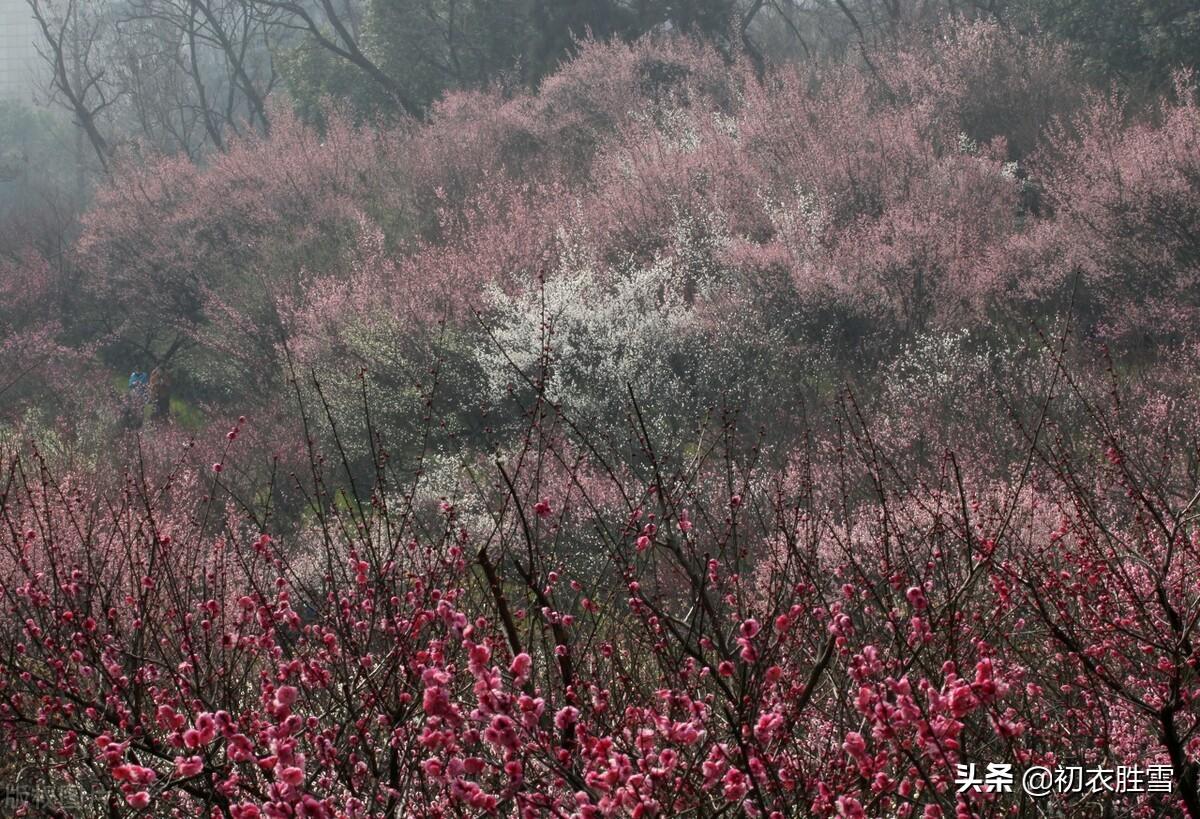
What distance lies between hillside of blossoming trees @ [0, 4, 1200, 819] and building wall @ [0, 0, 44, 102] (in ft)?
52.3

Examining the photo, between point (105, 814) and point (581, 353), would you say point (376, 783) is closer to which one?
point (105, 814)

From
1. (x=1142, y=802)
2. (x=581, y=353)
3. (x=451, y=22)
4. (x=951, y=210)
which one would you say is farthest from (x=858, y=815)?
(x=451, y=22)

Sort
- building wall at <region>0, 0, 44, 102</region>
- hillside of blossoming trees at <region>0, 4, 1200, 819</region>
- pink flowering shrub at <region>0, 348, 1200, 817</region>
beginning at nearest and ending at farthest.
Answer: pink flowering shrub at <region>0, 348, 1200, 817</region> < hillside of blossoming trees at <region>0, 4, 1200, 819</region> < building wall at <region>0, 0, 44, 102</region>

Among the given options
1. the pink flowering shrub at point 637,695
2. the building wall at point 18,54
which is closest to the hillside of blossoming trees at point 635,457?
the pink flowering shrub at point 637,695

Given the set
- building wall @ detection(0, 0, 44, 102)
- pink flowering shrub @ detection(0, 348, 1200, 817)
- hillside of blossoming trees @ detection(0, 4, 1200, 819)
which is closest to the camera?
pink flowering shrub @ detection(0, 348, 1200, 817)

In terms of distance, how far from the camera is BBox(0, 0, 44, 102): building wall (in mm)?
41531

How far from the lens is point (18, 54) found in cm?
4684

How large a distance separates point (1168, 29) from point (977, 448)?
1402 cm

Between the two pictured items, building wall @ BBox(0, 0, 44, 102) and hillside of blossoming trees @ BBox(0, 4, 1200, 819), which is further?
building wall @ BBox(0, 0, 44, 102)

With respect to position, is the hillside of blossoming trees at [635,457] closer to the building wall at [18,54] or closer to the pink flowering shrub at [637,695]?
the pink flowering shrub at [637,695]

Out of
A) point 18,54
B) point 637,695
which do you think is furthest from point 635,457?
point 18,54

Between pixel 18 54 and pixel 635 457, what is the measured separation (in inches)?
1790

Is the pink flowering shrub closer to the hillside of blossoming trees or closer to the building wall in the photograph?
the hillside of blossoming trees

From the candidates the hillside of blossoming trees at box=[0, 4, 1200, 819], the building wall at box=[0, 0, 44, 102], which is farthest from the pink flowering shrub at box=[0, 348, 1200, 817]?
the building wall at box=[0, 0, 44, 102]
